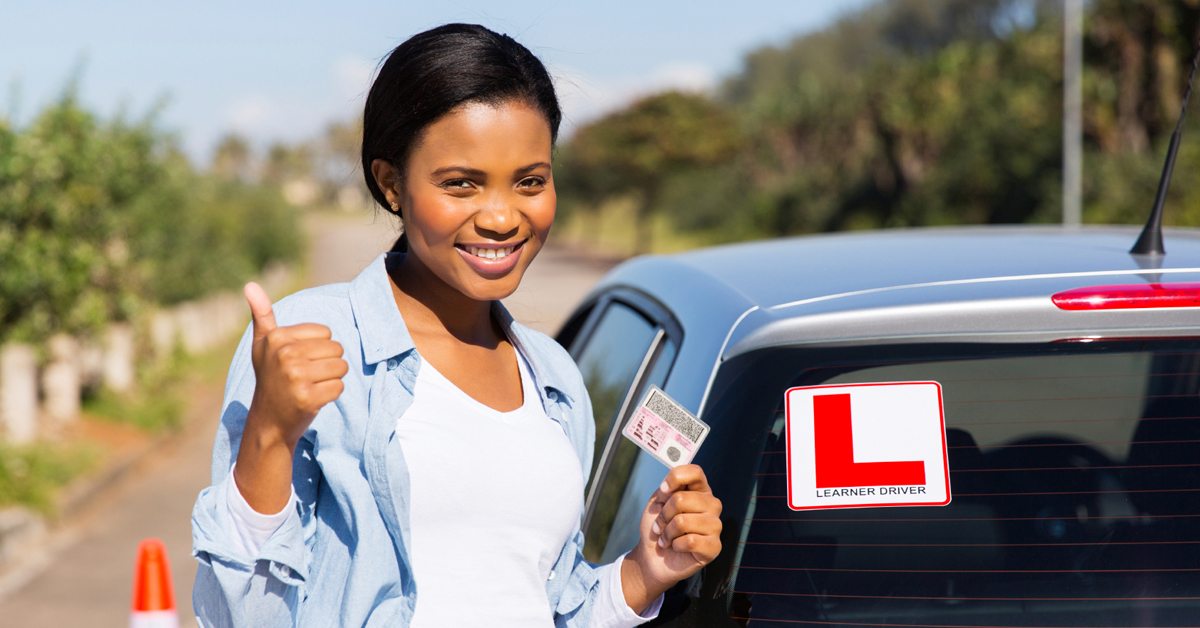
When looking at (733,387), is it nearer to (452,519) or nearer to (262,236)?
(452,519)

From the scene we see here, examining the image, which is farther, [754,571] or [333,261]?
[333,261]

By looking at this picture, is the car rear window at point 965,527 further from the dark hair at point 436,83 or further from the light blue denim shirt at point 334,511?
the dark hair at point 436,83

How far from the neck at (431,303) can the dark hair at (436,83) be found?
0.20 meters

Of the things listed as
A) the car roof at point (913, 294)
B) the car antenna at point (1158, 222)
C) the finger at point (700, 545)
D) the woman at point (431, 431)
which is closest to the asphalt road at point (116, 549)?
the car roof at point (913, 294)

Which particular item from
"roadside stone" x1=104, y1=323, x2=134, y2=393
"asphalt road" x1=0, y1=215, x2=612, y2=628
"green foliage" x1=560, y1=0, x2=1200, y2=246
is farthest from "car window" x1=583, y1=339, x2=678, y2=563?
"green foliage" x1=560, y1=0, x2=1200, y2=246

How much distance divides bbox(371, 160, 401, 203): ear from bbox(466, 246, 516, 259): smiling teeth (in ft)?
0.55

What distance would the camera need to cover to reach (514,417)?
6.14 ft

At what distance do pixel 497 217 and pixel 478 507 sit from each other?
18.3 inches

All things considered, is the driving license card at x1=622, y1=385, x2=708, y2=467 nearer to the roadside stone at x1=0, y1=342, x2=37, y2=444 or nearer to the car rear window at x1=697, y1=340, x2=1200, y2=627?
the car rear window at x1=697, y1=340, x2=1200, y2=627

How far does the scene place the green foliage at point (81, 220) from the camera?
9.54m

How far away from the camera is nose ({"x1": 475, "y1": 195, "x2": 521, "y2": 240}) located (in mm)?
1797

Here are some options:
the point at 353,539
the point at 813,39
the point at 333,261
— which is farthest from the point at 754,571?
the point at 813,39

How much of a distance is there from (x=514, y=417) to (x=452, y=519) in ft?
0.73

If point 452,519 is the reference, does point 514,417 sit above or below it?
above
